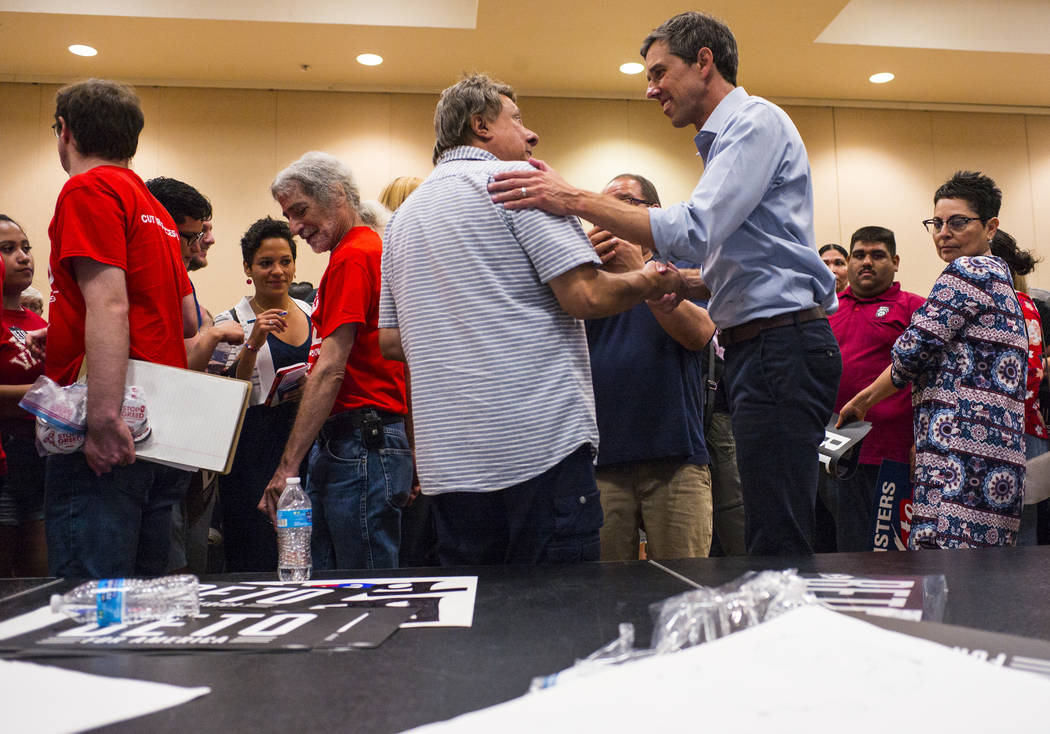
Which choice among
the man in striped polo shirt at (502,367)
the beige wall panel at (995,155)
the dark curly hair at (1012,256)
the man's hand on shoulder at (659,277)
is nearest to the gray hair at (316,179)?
the man in striped polo shirt at (502,367)

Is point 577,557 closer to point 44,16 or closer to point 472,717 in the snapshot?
point 472,717

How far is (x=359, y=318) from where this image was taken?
1.89 m

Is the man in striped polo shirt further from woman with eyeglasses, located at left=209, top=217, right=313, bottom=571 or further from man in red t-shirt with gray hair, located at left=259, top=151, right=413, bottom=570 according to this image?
woman with eyeglasses, located at left=209, top=217, right=313, bottom=571

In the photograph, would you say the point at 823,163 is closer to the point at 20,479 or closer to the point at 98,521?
A: the point at 20,479

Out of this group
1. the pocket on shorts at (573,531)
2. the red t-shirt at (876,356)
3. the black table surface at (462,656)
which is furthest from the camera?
the red t-shirt at (876,356)

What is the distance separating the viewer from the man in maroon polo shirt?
2.73 metres

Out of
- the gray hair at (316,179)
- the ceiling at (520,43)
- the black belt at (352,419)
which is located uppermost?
the ceiling at (520,43)

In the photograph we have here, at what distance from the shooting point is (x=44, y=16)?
161 inches

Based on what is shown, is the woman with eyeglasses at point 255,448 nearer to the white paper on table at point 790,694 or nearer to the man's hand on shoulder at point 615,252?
the man's hand on shoulder at point 615,252

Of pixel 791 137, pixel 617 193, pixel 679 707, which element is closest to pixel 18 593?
pixel 679 707

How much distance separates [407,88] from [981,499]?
4174 millimetres

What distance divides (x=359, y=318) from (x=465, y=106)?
0.62m

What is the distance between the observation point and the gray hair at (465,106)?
1.45 meters

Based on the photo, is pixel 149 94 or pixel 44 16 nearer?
pixel 44 16
